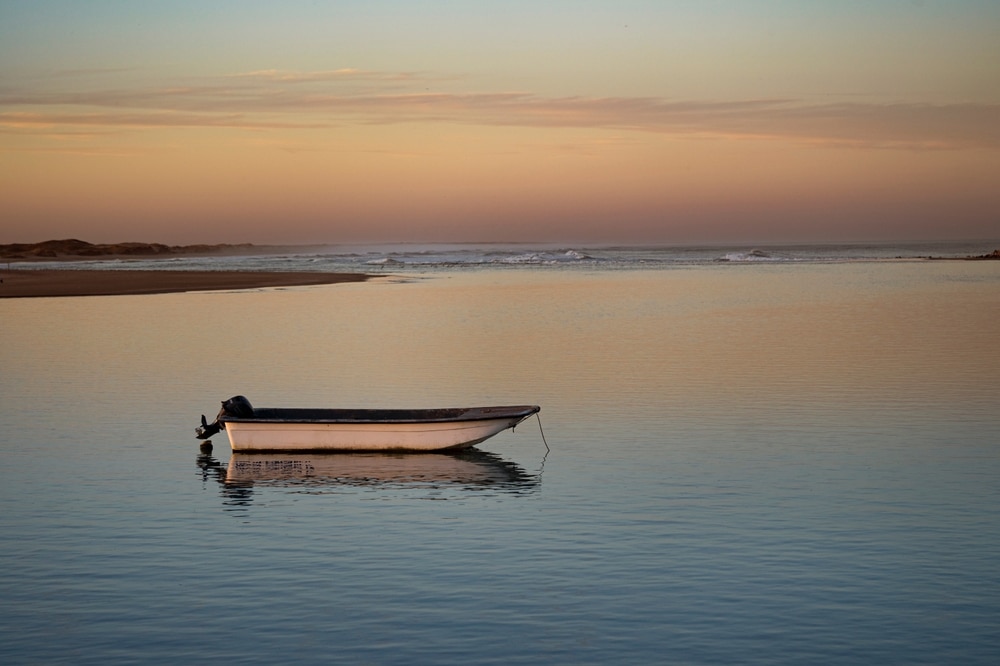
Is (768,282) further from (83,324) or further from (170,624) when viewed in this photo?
(170,624)

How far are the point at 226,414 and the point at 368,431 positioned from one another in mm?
2777

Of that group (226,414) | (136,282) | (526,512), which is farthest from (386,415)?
(136,282)

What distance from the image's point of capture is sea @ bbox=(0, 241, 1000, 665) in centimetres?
1159

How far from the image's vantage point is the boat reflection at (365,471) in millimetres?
18984

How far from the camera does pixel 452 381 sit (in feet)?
99.7

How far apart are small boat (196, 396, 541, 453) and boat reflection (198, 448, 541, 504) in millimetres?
167

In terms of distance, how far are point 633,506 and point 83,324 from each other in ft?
126

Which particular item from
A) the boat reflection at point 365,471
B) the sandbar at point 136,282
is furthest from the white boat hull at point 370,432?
the sandbar at point 136,282

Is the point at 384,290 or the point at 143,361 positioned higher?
the point at 384,290

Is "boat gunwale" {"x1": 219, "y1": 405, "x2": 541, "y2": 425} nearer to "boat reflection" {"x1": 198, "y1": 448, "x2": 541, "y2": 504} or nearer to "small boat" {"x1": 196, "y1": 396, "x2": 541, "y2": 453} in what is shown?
"small boat" {"x1": 196, "y1": 396, "x2": 541, "y2": 453}

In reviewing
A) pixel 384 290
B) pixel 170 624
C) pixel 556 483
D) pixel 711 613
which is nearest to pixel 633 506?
pixel 556 483

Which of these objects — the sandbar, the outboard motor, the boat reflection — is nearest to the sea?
the boat reflection

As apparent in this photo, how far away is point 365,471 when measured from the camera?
20.2 meters

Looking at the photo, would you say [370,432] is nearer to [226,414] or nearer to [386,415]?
[386,415]
